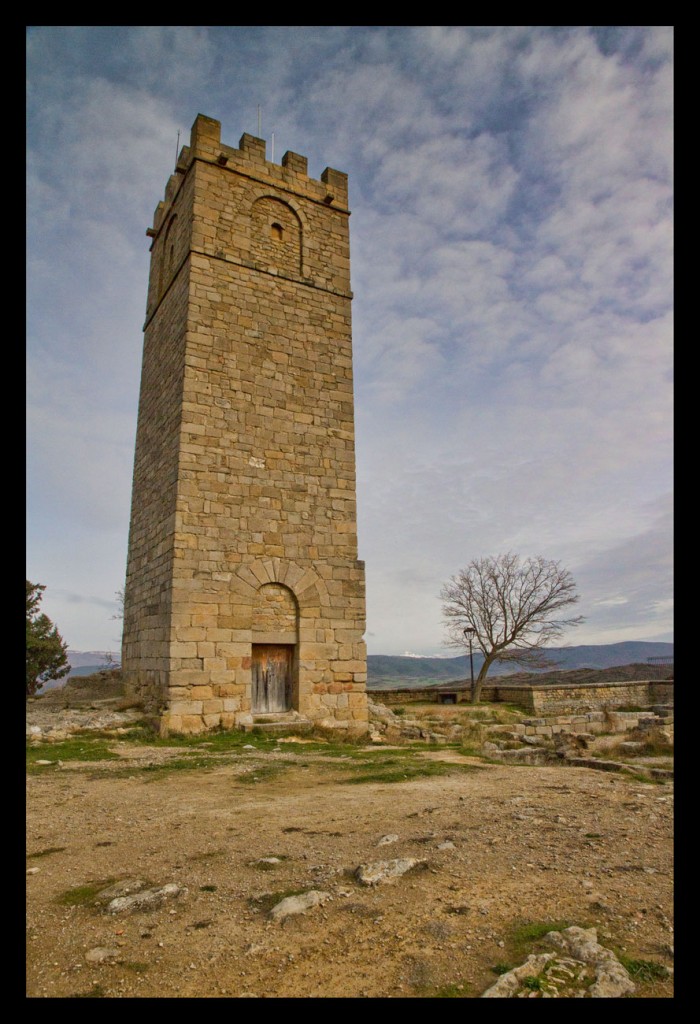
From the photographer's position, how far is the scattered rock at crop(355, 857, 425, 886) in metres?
3.58

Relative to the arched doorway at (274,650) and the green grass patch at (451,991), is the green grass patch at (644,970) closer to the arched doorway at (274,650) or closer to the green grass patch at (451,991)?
the green grass patch at (451,991)

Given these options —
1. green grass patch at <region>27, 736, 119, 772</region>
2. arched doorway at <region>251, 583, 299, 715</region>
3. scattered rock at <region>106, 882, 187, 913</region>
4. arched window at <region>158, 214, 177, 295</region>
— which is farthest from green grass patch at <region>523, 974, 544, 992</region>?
arched window at <region>158, 214, 177, 295</region>

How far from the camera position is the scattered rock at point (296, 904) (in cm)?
312

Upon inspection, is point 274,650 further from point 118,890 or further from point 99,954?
point 99,954

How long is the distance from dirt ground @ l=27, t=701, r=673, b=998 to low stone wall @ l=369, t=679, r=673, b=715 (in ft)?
55.1

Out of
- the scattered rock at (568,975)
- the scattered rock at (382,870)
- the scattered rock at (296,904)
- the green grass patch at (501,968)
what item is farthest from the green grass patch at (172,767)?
the scattered rock at (568,975)

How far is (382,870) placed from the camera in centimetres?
370

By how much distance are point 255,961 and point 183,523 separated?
9.53 meters

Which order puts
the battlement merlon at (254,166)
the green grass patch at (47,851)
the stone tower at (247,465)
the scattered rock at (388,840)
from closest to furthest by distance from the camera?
the green grass patch at (47,851)
the scattered rock at (388,840)
the stone tower at (247,465)
the battlement merlon at (254,166)

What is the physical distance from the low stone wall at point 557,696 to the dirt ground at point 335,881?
16.8 m

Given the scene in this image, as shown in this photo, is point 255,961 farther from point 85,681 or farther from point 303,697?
point 85,681

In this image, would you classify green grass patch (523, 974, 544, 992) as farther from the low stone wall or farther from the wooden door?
the low stone wall
